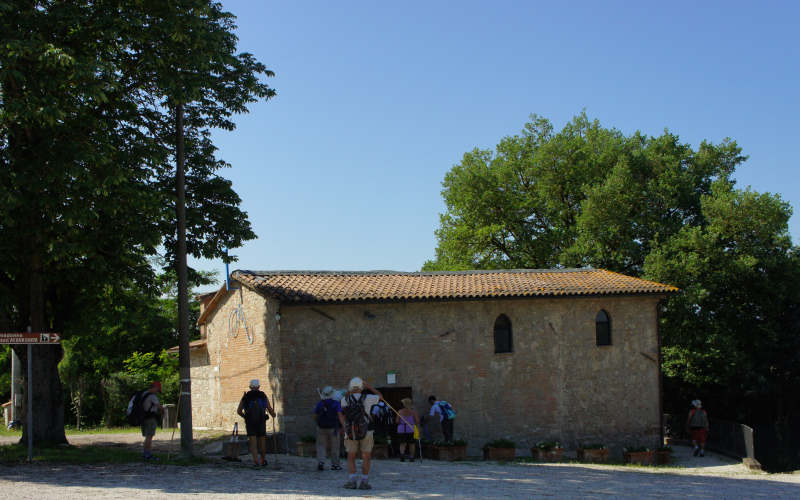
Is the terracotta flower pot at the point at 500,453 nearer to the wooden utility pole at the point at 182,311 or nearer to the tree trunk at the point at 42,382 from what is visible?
the wooden utility pole at the point at 182,311

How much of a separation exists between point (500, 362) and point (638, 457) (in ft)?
15.5

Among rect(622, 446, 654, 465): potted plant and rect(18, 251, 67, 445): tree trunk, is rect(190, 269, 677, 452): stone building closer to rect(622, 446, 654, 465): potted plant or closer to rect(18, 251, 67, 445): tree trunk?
rect(622, 446, 654, 465): potted plant

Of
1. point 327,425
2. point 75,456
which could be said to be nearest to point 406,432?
point 327,425

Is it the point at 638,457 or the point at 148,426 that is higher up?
the point at 148,426

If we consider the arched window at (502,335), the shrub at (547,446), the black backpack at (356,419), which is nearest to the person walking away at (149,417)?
the black backpack at (356,419)

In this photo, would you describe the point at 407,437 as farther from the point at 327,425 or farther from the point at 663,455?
the point at 663,455

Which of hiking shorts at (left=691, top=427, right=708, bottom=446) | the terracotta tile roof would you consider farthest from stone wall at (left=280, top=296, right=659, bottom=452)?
hiking shorts at (left=691, top=427, right=708, bottom=446)

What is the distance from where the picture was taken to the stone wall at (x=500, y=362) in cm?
2094

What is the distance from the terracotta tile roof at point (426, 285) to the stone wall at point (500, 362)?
415mm

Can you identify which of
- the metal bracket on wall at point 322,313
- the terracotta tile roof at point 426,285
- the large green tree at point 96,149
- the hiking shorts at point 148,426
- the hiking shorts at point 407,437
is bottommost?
the hiking shorts at point 407,437

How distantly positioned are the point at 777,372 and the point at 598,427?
1495 centimetres

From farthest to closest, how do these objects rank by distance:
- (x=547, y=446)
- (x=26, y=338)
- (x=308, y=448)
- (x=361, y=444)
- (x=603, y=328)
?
(x=603, y=328), (x=547, y=446), (x=308, y=448), (x=26, y=338), (x=361, y=444)

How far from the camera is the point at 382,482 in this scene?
1327 cm

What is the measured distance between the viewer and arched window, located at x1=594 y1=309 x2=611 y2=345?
77.6 feet
